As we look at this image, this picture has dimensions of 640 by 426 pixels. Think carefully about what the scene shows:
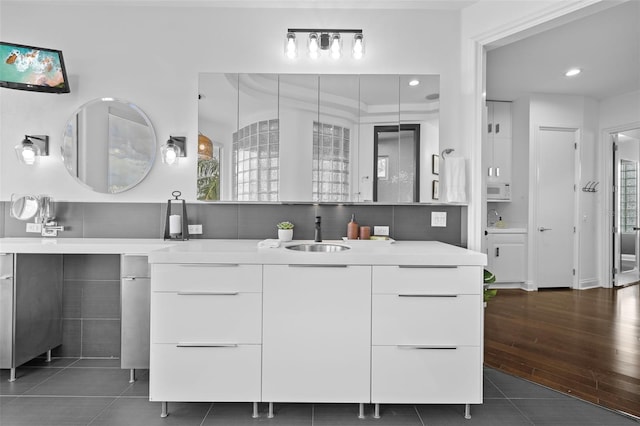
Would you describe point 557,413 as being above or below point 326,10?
below

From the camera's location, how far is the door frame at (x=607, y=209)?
5.05m

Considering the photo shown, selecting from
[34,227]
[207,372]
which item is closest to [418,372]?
[207,372]

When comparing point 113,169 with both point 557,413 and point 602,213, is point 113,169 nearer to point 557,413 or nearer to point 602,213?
point 557,413

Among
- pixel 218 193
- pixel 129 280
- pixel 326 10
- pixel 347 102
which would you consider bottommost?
pixel 129 280

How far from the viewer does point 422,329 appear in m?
1.88

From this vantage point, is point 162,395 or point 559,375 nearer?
point 162,395

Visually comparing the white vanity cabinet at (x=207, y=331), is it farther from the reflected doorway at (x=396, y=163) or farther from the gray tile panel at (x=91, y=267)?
the reflected doorway at (x=396, y=163)

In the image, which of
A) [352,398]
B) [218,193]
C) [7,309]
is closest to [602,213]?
[352,398]

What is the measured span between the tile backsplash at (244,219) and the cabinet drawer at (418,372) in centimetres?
98

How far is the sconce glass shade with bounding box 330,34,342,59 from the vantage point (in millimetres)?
2494

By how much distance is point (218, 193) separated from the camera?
2.54 meters

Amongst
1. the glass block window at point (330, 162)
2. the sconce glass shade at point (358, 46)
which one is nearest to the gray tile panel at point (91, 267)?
the glass block window at point (330, 162)

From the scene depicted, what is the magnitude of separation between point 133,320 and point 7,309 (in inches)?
32.1

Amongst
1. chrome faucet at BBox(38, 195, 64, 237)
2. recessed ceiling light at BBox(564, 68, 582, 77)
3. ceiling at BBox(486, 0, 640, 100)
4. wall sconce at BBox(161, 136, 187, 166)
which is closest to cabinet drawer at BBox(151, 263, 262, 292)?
wall sconce at BBox(161, 136, 187, 166)
